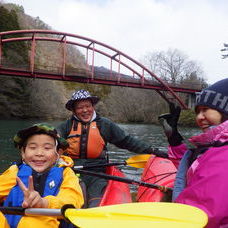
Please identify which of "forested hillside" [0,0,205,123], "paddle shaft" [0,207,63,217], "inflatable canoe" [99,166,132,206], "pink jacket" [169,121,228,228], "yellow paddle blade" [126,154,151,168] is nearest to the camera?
"pink jacket" [169,121,228,228]

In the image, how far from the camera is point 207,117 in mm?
1702

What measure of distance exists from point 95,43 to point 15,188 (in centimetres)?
2394

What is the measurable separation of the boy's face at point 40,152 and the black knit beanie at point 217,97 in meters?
1.08

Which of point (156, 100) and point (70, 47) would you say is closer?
point (156, 100)

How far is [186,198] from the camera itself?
52.1 inches

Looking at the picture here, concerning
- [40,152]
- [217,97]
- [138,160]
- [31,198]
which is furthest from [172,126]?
[31,198]

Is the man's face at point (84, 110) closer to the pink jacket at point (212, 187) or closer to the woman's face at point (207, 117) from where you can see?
the woman's face at point (207, 117)

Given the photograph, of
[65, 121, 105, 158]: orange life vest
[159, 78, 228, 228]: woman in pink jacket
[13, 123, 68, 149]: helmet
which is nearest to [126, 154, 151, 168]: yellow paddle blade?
[65, 121, 105, 158]: orange life vest

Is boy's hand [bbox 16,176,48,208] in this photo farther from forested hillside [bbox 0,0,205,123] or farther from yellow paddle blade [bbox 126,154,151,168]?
forested hillside [bbox 0,0,205,123]

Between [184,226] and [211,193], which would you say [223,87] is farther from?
[184,226]

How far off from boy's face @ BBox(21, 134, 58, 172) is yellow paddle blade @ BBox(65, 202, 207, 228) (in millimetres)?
669

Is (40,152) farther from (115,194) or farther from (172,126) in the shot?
(172,126)

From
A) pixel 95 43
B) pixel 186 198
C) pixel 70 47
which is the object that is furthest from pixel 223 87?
pixel 70 47

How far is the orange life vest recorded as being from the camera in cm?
339
